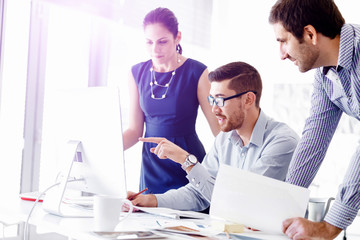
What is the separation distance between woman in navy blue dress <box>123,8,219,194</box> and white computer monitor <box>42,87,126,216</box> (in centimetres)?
84

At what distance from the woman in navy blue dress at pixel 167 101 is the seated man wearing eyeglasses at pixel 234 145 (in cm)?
33

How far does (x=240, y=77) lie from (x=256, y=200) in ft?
2.79

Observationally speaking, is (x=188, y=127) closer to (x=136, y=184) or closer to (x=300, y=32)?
(x=300, y=32)

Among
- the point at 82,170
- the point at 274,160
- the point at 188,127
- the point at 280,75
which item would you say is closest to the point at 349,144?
the point at 280,75

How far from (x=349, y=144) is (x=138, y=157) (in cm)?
206

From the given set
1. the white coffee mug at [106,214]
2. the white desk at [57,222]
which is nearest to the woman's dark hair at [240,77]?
the white desk at [57,222]

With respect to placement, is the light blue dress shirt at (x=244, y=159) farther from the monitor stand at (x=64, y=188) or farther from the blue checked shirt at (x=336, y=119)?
the monitor stand at (x=64, y=188)

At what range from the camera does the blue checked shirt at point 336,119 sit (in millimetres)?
1293

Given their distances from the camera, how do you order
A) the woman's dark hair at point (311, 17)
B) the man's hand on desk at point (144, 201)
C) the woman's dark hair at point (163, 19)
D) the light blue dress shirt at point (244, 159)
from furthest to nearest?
1. the woman's dark hair at point (163, 19)
2. the light blue dress shirt at point (244, 159)
3. the man's hand on desk at point (144, 201)
4. the woman's dark hair at point (311, 17)

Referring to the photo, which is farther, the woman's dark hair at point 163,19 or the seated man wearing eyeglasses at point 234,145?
the woman's dark hair at point 163,19

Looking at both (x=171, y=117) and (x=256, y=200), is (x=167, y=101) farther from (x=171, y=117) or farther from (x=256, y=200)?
(x=256, y=200)

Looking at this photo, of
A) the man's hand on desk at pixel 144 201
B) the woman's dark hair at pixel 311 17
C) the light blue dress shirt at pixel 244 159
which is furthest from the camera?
the light blue dress shirt at pixel 244 159

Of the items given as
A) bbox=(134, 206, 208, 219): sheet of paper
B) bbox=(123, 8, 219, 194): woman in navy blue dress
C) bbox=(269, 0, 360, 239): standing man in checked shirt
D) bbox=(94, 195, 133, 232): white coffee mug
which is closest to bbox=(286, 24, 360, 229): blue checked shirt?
bbox=(269, 0, 360, 239): standing man in checked shirt

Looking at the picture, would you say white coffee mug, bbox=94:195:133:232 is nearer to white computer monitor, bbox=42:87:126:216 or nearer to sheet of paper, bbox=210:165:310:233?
white computer monitor, bbox=42:87:126:216
